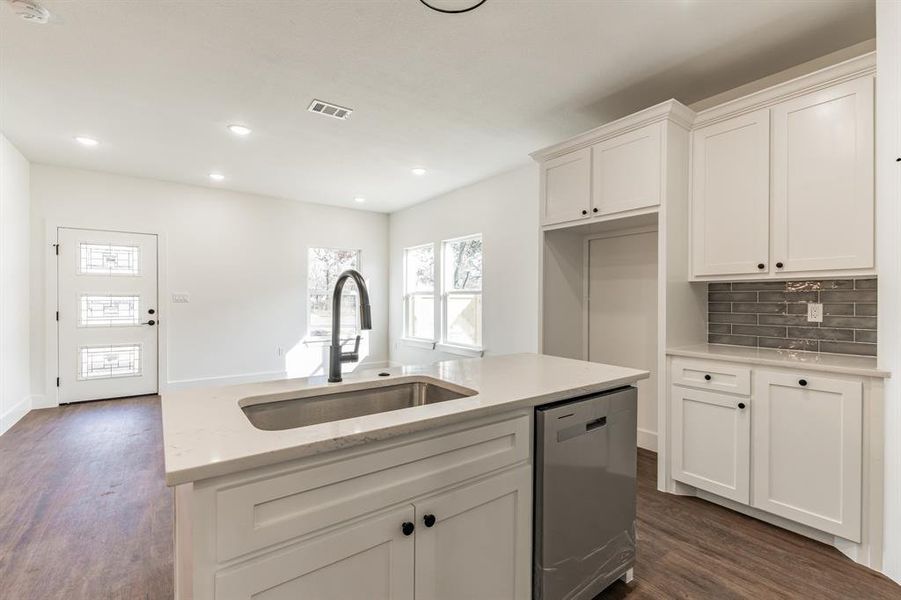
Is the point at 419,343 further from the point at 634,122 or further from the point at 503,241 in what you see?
the point at 634,122

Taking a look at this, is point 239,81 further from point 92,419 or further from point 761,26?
point 92,419

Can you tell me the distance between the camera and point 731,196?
2498 mm

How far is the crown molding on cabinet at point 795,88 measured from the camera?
201cm

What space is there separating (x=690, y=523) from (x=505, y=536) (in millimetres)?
1540

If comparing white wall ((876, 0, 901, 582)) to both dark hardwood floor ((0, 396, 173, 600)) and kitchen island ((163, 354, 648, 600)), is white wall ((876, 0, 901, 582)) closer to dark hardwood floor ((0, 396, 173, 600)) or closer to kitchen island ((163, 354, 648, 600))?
kitchen island ((163, 354, 648, 600))

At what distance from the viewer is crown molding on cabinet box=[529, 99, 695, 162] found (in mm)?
2506

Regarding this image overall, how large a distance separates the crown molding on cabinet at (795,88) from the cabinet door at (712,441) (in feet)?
5.47

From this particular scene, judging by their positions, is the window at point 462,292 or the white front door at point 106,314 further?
the window at point 462,292

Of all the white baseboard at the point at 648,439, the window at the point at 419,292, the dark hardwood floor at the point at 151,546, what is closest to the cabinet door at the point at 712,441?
the dark hardwood floor at the point at 151,546

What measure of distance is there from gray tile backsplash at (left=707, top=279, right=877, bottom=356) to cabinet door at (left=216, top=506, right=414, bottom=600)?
2639 millimetres

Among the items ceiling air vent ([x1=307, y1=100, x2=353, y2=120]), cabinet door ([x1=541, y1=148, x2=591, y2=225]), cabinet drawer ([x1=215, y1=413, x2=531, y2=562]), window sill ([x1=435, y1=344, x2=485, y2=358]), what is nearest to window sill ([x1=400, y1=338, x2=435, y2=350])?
window sill ([x1=435, y1=344, x2=485, y2=358])

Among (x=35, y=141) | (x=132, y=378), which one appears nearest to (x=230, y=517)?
(x=35, y=141)

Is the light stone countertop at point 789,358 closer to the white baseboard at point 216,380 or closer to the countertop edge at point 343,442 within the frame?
the countertop edge at point 343,442

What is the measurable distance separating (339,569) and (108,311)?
17.5 feet
